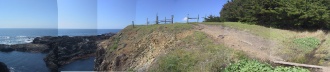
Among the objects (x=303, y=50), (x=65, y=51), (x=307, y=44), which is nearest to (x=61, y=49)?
(x=65, y=51)

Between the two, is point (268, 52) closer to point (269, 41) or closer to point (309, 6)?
point (269, 41)

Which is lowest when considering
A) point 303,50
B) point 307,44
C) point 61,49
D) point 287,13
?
point 61,49

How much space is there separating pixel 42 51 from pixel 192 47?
4333 centimetres

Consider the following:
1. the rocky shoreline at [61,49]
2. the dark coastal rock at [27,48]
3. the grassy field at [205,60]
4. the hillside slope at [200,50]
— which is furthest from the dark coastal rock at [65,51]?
the grassy field at [205,60]

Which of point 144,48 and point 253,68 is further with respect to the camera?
point 144,48

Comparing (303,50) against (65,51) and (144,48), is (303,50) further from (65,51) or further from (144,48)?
(65,51)

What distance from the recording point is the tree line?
60.1ft

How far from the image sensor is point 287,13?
18938 mm

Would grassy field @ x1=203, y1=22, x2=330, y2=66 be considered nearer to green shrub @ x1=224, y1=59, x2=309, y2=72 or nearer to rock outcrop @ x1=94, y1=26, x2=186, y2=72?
green shrub @ x1=224, y1=59, x2=309, y2=72

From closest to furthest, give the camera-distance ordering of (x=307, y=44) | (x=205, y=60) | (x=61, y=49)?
(x=205, y=60) < (x=307, y=44) < (x=61, y=49)

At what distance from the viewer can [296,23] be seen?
19.4 m

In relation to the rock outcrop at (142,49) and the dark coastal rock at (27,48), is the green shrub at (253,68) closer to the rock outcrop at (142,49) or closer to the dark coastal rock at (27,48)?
the rock outcrop at (142,49)

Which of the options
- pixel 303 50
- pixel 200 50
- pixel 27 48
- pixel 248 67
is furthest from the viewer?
pixel 27 48

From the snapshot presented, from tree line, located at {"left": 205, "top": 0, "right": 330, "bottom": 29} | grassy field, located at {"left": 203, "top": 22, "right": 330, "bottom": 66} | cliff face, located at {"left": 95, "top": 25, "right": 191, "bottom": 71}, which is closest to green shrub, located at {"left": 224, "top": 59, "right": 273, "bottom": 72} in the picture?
grassy field, located at {"left": 203, "top": 22, "right": 330, "bottom": 66}
